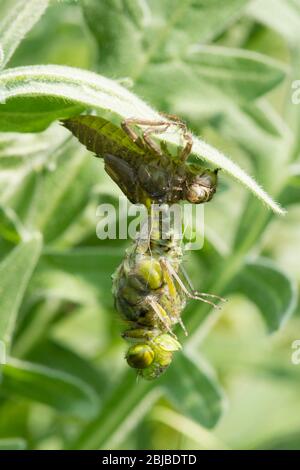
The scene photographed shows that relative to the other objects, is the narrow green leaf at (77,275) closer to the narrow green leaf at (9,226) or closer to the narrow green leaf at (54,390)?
the narrow green leaf at (54,390)

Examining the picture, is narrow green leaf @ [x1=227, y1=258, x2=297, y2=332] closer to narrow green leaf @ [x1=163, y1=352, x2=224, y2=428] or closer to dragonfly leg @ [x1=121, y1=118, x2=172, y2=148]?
narrow green leaf @ [x1=163, y1=352, x2=224, y2=428]

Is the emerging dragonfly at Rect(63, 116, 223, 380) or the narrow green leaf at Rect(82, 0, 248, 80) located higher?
the narrow green leaf at Rect(82, 0, 248, 80)

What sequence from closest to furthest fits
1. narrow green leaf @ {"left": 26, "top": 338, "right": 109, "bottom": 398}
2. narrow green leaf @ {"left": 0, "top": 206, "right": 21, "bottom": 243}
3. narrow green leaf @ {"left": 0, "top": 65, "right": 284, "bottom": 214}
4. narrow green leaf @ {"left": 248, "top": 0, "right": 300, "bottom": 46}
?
1. narrow green leaf @ {"left": 0, "top": 65, "right": 284, "bottom": 214}
2. narrow green leaf @ {"left": 0, "top": 206, "right": 21, "bottom": 243}
3. narrow green leaf @ {"left": 248, "top": 0, "right": 300, "bottom": 46}
4. narrow green leaf @ {"left": 26, "top": 338, "right": 109, "bottom": 398}

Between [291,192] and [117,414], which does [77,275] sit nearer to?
[117,414]

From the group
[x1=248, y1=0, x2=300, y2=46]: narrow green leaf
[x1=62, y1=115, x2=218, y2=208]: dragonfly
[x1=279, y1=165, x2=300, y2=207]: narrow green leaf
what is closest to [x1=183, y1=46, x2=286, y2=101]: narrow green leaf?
[x1=248, y1=0, x2=300, y2=46]: narrow green leaf

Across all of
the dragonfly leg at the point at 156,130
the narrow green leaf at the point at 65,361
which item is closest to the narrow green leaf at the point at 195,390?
the narrow green leaf at the point at 65,361

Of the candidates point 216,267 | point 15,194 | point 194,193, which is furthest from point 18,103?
point 216,267

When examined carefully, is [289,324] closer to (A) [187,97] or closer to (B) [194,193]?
(A) [187,97]
